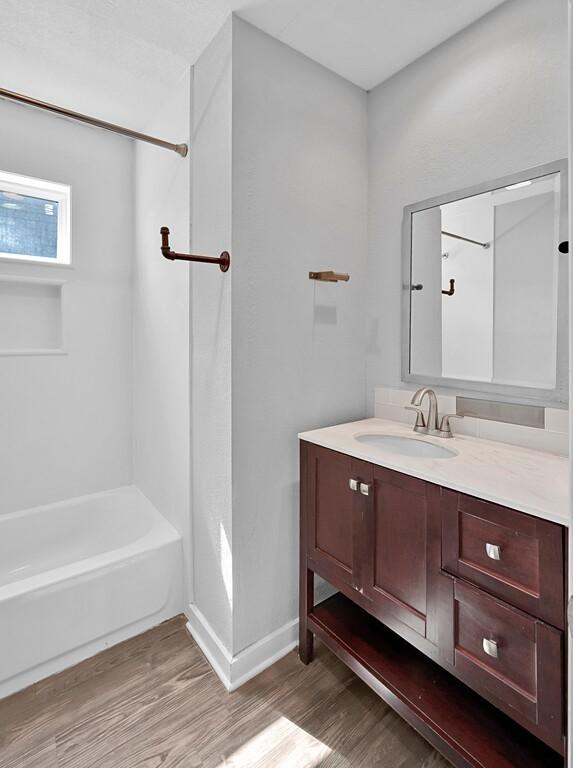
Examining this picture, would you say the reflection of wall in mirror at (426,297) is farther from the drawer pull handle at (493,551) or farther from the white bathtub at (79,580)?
A: the white bathtub at (79,580)

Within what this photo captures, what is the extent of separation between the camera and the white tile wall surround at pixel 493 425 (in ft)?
4.37

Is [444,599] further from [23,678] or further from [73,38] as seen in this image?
[73,38]

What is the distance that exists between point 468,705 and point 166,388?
173 cm

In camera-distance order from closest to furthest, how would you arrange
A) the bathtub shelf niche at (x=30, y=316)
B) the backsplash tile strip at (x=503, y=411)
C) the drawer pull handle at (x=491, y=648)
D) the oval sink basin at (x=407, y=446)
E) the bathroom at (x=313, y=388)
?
the drawer pull handle at (x=491, y=648), the bathroom at (x=313, y=388), the backsplash tile strip at (x=503, y=411), the oval sink basin at (x=407, y=446), the bathtub shelf niche at (x=30, y=316)

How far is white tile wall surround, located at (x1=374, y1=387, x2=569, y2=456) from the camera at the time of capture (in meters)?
1.33

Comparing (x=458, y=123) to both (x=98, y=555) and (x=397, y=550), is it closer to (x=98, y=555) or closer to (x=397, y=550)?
(x=397, y=550)

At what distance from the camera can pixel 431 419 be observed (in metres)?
1.61

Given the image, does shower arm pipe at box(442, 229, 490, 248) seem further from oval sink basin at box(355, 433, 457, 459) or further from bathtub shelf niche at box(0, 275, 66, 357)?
bathtub shelf niche at box(0, 275, 66, 357)

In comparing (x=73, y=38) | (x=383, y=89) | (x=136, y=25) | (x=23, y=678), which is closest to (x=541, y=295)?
(x=383, y=89)

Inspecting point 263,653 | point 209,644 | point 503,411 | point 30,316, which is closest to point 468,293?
point 503,411

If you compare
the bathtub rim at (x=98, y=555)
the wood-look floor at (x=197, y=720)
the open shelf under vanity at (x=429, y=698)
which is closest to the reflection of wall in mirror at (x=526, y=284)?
the open shelf under vanity at (x=429, y=698)

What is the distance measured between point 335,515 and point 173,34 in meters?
1.90

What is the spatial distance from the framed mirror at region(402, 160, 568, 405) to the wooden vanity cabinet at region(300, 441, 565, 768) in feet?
1.93

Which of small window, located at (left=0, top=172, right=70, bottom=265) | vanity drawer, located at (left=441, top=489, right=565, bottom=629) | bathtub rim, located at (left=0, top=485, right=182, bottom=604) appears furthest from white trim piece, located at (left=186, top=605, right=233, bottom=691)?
small window, located at (left=0, top=172, right=70, bottom=265)
